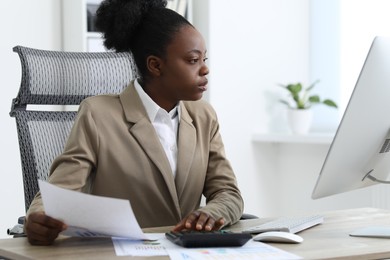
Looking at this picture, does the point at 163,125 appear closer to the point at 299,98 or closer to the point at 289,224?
the point at 289,224

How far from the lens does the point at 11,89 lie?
12.0 ft

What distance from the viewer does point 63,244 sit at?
159cm

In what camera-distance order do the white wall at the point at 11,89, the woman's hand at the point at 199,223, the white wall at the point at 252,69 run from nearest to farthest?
the woman's hand at the point at 199,223, the white wall at the point at 11,89, the white wall at the point at 252,69

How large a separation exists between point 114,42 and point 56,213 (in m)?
0.69

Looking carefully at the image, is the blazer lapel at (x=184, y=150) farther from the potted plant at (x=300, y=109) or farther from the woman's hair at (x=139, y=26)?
the potted plant at (x=300, y=109)

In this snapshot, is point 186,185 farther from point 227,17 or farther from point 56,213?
A: point 227,17

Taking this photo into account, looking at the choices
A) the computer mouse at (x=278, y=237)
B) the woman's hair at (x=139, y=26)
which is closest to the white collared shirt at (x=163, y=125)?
the woman's hair at (x=139, y=26)

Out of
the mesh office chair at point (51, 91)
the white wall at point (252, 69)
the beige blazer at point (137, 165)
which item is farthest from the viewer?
the white wall at point (252, 69)

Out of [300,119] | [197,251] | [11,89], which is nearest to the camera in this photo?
[197,251]

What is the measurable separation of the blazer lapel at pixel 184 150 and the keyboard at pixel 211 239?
0.48 metres

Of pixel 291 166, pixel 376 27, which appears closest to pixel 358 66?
pixel 376 27

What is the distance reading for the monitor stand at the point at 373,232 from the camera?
5.59 feet

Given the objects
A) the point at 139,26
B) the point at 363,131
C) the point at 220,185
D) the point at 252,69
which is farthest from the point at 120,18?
the point at 252,69

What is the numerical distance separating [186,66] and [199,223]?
515 mm
